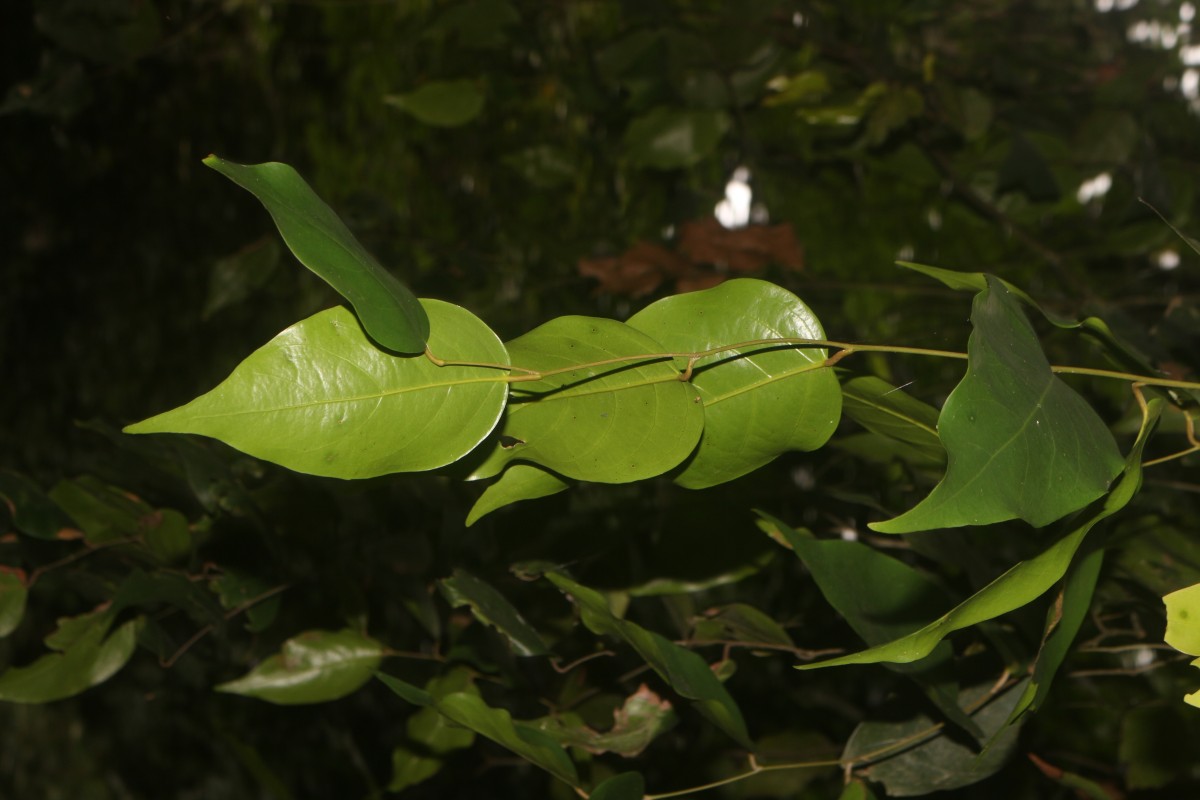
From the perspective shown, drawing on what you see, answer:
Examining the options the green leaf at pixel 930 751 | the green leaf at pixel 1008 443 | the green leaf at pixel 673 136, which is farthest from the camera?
the green leaf at pixel 673 136

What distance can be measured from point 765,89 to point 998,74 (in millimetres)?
141

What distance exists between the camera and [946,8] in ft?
2.44

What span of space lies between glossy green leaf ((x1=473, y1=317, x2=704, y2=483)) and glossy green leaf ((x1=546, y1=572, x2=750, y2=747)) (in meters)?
0.06

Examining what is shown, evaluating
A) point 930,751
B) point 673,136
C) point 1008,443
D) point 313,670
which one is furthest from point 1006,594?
point 673,136

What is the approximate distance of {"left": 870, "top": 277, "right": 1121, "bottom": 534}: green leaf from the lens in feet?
0.51

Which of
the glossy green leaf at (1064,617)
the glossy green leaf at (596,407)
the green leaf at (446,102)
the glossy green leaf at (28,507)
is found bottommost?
the glossy green leaf at (28,507)

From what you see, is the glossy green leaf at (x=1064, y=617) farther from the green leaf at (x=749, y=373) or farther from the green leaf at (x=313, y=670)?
the green leaf at (x=313, y=670)

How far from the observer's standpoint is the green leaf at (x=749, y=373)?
208 millimetres

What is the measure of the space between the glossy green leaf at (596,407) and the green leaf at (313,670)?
16 cm

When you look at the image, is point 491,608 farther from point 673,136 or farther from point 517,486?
point 673,136

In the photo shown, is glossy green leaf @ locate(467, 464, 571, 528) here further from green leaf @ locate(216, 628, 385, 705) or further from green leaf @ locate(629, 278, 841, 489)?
green leaf @ locate(216, 628, 385, 705)

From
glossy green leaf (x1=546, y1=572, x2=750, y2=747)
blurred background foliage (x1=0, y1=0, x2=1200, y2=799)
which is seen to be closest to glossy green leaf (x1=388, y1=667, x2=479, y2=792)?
blurred background foliage (x1=0, y1=0, x2=1200, y2=799)

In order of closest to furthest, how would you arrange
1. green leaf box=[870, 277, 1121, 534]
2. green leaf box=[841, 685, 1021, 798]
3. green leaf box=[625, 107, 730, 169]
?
1. green leaf box=[870, 277, 1121, 534]
2. green leaf box=[841, 685, 1021, 798]
3. green leaf box=[625, 107, 730, 169]

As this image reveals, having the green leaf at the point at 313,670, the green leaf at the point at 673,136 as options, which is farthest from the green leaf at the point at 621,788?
the green leaf at the point at 673,136
